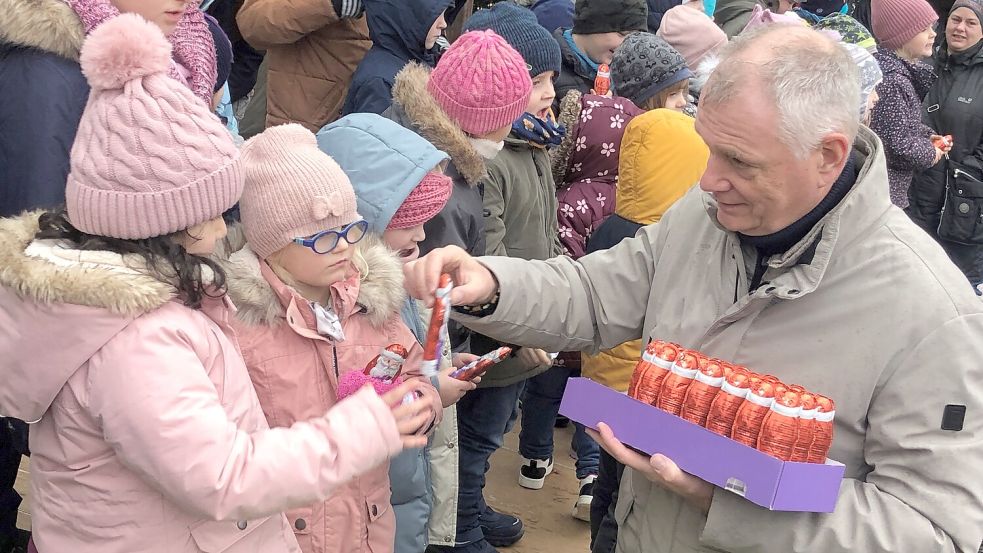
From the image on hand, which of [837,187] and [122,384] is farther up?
[837,187]

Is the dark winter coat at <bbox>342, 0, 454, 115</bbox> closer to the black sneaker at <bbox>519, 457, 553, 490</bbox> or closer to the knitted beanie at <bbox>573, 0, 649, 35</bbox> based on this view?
the knitted beanie at <bbox>573, 0, 649, 35</bbox>

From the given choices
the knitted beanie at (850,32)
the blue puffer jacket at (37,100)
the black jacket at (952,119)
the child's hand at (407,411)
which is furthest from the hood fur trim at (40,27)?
the black jacket at (952,119)

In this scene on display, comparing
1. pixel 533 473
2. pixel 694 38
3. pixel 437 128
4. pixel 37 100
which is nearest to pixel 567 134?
pixel 437 128

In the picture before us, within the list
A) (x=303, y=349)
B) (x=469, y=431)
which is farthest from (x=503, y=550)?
(x=303, y=349)

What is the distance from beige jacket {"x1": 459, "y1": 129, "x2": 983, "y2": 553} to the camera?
173cm

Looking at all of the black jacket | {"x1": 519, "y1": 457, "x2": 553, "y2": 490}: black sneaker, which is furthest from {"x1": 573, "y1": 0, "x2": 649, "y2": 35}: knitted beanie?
the black jacket

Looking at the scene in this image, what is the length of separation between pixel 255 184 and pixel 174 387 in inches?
29.6

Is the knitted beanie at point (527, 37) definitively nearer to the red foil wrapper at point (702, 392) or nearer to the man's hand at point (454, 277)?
the man's hand at point (454, 277)

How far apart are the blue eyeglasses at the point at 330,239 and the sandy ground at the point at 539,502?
2094 millimetres

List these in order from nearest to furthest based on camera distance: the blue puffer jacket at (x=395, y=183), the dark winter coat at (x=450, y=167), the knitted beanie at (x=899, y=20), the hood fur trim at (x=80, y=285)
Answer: the hood fur trim at (x=80, y=285) < the blue puffer jacket at (x=395, y=183) < the dark winter coat at (x=450, y=167) < the knitted beanie at (x=899, y=20)

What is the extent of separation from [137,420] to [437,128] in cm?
183

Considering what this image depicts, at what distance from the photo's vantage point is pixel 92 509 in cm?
170

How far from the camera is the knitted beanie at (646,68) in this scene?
14.3 feet

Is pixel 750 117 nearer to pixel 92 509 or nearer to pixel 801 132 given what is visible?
pixel 801 132
